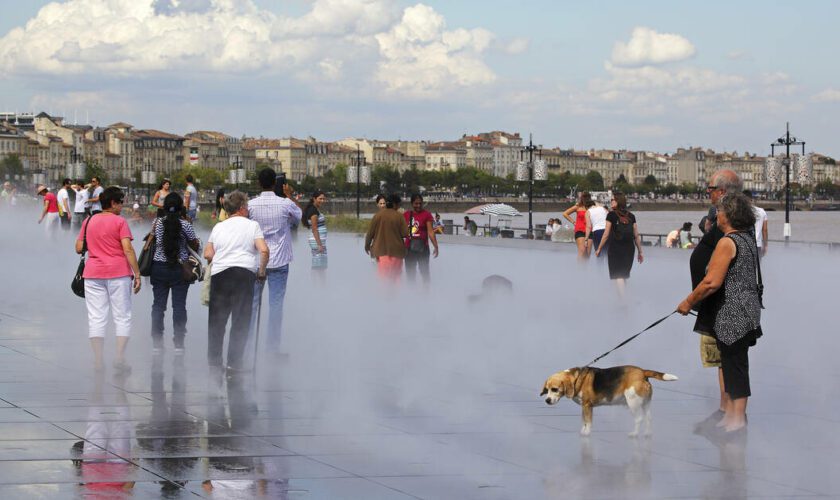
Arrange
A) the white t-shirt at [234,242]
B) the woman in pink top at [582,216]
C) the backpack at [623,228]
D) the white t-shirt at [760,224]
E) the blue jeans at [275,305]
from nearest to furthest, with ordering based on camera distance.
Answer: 1. the white t-shirt at [234,242]
2. the blue jeans at [275,305]
3. the white t-shirt at [760,224]
4. the backpack at [623,228]
5. the woman in pink top at [582,216]

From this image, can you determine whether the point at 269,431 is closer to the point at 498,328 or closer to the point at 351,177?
the point at 498,328

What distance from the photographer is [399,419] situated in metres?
7.74

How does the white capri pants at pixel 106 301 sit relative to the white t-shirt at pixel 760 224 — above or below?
below

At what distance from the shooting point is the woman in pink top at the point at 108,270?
9.90m

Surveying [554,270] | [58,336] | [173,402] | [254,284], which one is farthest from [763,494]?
[554,270]

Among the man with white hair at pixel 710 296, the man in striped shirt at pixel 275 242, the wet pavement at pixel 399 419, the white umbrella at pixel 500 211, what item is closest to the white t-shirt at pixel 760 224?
the wet pavement at pixel 399 419

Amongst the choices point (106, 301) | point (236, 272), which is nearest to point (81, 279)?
point (106, 301)

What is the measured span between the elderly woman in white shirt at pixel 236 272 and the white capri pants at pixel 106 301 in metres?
0.64

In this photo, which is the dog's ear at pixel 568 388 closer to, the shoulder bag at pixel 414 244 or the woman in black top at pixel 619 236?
the woman in black top at pixel 619 236

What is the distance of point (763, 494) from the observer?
5.93m

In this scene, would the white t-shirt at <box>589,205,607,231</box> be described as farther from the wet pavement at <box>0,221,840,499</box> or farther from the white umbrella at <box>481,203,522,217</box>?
the white umbrella at <box>481,203,522,217</box>

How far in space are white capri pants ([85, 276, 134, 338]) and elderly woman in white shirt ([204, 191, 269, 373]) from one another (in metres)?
0.64

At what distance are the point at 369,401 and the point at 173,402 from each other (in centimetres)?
119

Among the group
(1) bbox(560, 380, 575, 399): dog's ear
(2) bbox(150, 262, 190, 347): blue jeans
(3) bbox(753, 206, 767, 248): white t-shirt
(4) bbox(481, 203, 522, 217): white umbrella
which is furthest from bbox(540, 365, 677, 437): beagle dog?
(4) bbox(481, 203, 522, 217): white umbrella
